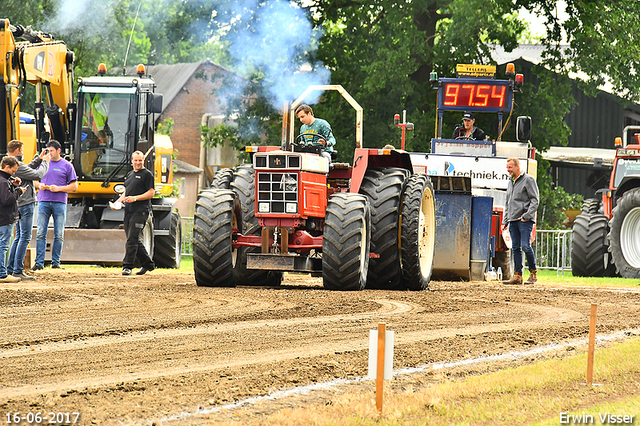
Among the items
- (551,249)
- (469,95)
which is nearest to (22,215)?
(469,95)

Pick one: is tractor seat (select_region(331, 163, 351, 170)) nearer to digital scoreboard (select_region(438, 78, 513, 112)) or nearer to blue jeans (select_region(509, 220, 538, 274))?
blue jeans (select_region(509, 220, 538, 274))

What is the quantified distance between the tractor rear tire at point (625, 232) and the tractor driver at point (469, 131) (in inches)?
125

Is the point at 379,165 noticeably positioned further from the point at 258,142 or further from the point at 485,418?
the point at 258,142

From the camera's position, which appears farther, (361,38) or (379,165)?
(361,38)

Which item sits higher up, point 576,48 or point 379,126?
point 576,48

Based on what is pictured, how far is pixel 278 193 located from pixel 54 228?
17.0 ft

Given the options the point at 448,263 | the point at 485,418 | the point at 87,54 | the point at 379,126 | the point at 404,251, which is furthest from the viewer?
the point at 87,54

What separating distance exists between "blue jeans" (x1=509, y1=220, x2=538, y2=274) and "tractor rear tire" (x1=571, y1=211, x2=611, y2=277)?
3.68 meters

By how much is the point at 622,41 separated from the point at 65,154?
15924mm

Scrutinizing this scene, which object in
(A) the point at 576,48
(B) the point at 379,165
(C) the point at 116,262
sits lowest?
(C) the point at 116,262

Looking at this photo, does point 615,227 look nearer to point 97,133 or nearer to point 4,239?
point 97,133

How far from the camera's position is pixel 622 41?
90.1 ft

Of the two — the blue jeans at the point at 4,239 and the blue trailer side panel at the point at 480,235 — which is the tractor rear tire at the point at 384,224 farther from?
the blue jeans at the point at 4,239

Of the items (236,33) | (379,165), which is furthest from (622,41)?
(379,165)
